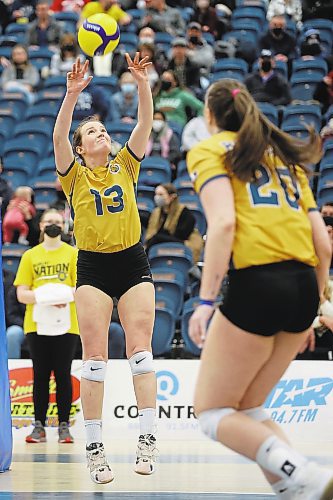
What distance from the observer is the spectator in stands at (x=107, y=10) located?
55.4 feet

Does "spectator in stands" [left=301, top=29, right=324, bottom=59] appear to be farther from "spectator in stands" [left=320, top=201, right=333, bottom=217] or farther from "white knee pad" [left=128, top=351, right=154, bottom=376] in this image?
"white knee pad" [left=128, top=351, right=154, bottom=376]

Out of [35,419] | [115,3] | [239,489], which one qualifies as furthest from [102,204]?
[115,3]

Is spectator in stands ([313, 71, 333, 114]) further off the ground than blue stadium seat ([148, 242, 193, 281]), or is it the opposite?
spectator in stands ([313, 71, 333, 114])

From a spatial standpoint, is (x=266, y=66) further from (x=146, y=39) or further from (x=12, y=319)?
(x=12, y=319)

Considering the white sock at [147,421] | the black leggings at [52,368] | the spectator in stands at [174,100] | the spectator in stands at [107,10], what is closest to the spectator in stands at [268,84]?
the spectator in stands at [174,100]

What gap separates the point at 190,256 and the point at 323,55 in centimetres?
588

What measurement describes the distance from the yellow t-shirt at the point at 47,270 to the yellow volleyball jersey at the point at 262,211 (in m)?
4.85

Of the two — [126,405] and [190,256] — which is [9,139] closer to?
[190,256]

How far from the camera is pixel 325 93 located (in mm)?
14336

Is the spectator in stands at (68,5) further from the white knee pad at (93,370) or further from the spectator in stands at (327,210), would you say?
the white knee pad at (93,370)

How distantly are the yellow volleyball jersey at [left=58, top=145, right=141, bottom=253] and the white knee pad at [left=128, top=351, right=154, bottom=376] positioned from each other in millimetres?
652

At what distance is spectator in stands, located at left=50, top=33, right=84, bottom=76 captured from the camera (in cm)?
1571

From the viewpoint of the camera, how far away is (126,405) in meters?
9.45

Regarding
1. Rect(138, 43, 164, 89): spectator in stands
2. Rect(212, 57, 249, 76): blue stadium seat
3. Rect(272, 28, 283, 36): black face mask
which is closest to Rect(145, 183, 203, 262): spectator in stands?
Rect(138, 43, 164, 89): spectator in stands
